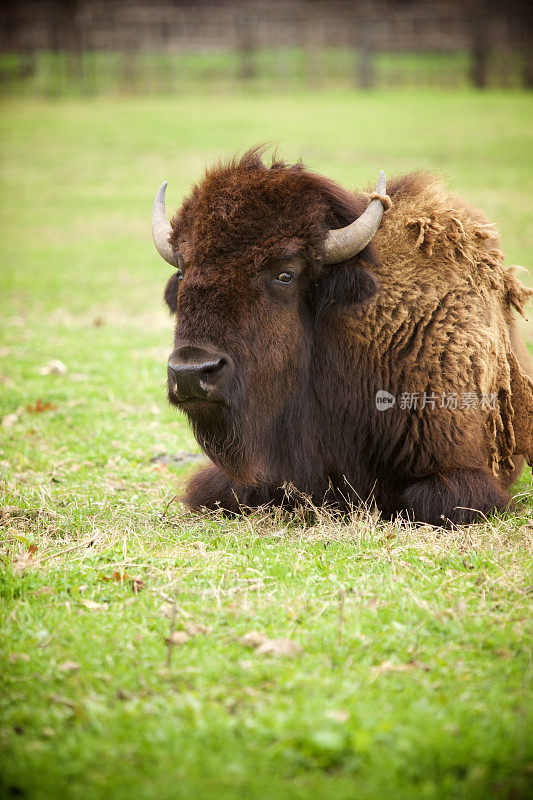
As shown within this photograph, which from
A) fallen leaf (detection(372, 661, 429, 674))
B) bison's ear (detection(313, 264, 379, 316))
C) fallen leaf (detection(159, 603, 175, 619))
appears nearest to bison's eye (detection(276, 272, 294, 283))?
bison's ear (detection(313, 264, 379, 316))

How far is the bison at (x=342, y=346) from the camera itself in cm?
446

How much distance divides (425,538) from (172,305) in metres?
2.34

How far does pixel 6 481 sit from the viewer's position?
18.9ft

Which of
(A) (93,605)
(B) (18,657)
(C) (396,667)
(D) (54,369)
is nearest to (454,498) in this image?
(C) (396,667)

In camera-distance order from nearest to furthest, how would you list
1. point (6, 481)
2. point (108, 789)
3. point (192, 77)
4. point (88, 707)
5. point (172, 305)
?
point (108, 789) < point (88, 707) < point (172, 305) < point (6, 481) < point (192, 77)

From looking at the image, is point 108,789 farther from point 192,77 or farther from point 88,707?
point 192,77

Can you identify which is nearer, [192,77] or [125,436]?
[125,436]

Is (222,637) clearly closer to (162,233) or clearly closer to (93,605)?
(93,605)

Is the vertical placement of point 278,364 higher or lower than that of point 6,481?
higher

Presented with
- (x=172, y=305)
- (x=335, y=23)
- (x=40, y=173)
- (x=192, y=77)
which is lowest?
(x=172, y=305)

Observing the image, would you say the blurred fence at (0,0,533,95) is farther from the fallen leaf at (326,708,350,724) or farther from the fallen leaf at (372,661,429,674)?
the fallen leaf at (326,708,350,724)

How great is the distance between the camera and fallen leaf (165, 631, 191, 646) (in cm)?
333

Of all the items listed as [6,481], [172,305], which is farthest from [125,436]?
[172,305]

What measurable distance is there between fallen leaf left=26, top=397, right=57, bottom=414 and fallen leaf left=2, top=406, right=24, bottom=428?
4.2 inches
